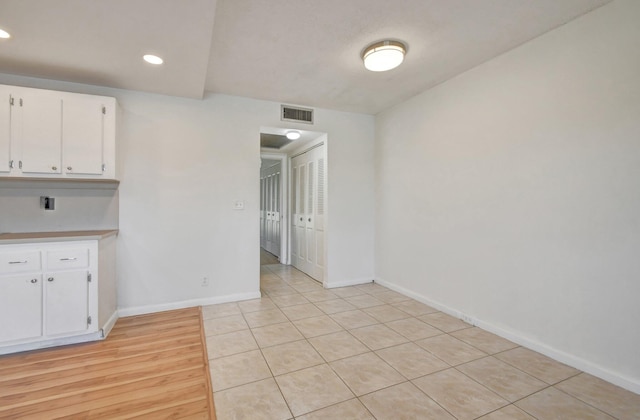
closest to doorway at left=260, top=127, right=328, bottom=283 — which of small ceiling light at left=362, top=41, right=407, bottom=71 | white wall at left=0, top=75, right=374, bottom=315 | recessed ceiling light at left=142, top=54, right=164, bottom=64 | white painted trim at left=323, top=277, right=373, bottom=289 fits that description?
white painted trim at left=323, top=277, right=373, bottom=289

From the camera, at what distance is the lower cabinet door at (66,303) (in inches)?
94.5

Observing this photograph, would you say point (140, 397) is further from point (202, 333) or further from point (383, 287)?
point (383, 287)

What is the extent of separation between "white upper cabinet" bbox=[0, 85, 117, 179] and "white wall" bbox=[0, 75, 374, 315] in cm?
29

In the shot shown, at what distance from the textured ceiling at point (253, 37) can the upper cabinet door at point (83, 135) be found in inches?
12.2

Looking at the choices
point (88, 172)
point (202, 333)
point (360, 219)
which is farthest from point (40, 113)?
point (360, 219)

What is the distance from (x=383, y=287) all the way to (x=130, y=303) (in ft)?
10.8

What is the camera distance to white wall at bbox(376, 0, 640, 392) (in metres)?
1.94

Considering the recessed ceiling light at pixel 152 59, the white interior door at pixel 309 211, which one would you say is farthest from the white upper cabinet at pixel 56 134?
the white interior door at pixel 309 211

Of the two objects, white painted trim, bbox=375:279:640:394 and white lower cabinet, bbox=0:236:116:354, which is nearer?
white painted trim, bbox=375:279:640:394

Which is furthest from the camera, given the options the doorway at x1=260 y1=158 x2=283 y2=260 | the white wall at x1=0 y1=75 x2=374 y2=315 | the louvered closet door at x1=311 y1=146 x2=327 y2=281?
the doorway at x1=260 y1=158 x2=283 y2=260

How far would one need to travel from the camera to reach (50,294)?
7.89ft

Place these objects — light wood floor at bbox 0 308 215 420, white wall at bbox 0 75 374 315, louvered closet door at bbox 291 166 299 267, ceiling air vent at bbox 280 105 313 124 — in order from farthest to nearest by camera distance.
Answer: louvered closet door at bbox 291 166 299 267 → ceiling air vent at bbox 280 105 313 124 → white wall at bbox 0 75 374 315 → light wood floor at bbox 0 308 215 420

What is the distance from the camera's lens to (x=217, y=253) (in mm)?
3549

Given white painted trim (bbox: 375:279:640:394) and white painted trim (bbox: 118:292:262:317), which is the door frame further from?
white painted trim (bbox: 375:279:640:394)
